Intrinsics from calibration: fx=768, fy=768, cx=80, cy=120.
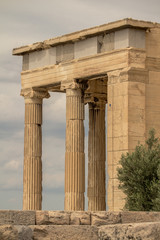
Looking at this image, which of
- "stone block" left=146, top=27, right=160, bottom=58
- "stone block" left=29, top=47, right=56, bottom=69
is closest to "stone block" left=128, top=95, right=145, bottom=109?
"stone block" left=146, top=27, right=160, bottom=58

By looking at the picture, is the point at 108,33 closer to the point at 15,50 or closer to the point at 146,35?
the point at 146,35

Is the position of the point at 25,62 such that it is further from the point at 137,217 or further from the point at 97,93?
the point at 137,217

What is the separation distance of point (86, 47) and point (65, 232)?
22.7 metres

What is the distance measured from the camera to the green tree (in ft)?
110

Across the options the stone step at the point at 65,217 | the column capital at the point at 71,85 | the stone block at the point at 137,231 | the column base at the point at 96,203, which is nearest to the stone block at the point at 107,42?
the column capital at the point at 71,85

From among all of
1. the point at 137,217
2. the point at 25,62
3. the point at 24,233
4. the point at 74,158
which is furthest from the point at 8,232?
the point at 25,62

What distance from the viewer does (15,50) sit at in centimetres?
4378

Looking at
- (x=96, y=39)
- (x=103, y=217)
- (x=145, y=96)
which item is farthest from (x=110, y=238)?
(x=96, y=39)

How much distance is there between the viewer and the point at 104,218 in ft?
57.7

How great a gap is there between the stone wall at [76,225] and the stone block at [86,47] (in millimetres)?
20607

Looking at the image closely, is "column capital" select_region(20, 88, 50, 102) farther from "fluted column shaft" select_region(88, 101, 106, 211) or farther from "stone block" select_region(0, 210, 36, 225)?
"stone block" select_region(0, 210, 36, 225)

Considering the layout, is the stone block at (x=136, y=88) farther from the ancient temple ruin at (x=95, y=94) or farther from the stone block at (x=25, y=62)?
the stone block at (x=25, y=62)

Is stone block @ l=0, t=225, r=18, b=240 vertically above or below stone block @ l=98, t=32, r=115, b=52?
below

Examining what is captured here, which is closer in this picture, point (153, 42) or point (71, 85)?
point (153, 42)
